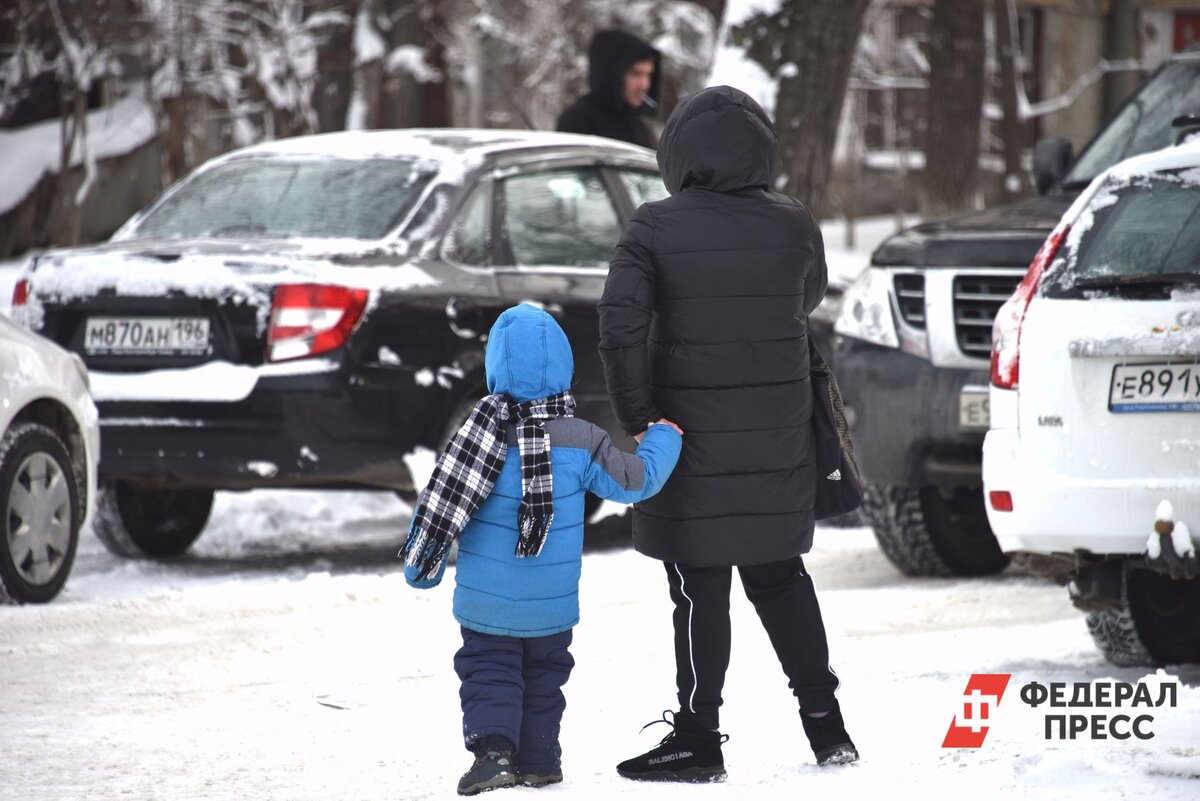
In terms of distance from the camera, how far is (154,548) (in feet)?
26.1

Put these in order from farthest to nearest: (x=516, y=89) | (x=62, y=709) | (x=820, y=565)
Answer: (x=516, y=89), (x=820, y=565), (x=62, y=709)

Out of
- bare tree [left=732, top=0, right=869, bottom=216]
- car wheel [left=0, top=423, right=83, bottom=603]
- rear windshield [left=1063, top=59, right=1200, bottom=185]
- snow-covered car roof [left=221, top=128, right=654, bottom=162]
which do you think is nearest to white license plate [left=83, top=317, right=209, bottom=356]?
car wheel [left=0, top=423, right=83, bottom=603]

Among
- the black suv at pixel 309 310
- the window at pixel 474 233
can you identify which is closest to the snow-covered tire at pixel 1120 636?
the black suv at pixel 309 310

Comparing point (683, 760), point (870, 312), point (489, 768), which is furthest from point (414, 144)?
point (489, 768)

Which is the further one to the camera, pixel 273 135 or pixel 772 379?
pixel 273 135

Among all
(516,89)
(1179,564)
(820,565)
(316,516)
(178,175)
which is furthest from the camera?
(516,89)

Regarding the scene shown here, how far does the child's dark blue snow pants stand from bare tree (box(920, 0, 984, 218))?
13.9 meters

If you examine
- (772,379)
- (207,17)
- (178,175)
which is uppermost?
(207,17)

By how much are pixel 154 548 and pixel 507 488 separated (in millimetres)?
4203

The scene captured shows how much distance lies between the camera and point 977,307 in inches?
274

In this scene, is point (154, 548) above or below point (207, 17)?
below

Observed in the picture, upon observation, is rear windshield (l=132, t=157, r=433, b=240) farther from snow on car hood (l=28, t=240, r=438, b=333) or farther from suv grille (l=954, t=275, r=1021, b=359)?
suv grille (l=954, t=275, r=1021, b=359)

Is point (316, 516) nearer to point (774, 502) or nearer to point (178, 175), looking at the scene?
point (774, 502)

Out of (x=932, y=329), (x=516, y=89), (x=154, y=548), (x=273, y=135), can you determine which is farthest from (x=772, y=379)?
(x=516, y=89)
